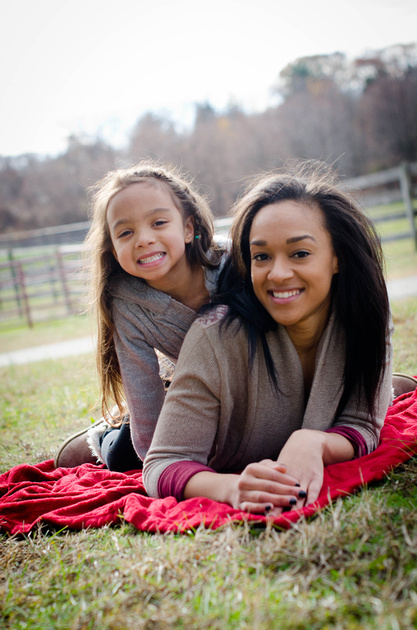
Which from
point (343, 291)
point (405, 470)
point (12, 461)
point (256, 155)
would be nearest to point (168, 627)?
point (405, 470)

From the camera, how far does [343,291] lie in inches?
86.7

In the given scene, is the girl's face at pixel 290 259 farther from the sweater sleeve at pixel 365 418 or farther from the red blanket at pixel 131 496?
the red blanket at pixel 131 496

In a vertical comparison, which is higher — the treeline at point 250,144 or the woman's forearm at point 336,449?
the treeline at point 250,144

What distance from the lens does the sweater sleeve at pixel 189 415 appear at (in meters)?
2.08

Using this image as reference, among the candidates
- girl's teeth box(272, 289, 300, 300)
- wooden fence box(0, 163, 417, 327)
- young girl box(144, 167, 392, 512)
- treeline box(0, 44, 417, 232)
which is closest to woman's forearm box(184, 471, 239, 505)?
young girl box(144, 167, 392, 512)

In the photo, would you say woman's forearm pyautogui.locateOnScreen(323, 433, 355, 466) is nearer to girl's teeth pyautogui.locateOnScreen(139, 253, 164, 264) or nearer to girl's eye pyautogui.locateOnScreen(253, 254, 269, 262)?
girl's eye pyautogui.locateOnScreen(253, 254, 269, 262)

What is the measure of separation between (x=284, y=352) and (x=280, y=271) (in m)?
0.37

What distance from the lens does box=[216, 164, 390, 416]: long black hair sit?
2.16 meters

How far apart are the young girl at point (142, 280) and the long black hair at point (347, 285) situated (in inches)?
18.9

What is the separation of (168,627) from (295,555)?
41cm

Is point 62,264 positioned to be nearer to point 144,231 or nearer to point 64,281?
point 64,281

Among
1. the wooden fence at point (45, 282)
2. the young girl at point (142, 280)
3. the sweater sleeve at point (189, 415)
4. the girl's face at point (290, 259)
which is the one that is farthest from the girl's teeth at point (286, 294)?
the wooden fence at point (45, 282)

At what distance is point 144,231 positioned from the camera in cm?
256

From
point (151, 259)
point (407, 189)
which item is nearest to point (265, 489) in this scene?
point (151, 259)
